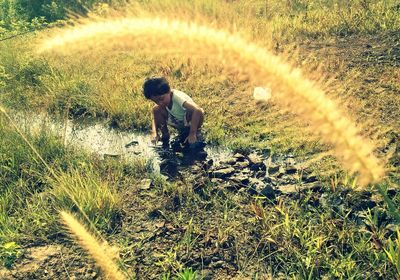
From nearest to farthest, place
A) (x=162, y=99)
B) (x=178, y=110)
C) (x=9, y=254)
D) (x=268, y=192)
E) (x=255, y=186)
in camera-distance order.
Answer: (x=9, y=254)
(x=268, y=192)
(x=255, y=186)
(x=162, y=99)
(x=178, y=110)

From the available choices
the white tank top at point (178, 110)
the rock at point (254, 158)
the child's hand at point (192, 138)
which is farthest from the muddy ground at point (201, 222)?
the white tank top at point (178, 110)

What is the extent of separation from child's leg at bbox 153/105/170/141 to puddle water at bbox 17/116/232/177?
0.16 meters

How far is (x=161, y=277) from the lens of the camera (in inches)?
104

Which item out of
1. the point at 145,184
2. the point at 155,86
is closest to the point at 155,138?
the point at 155,86

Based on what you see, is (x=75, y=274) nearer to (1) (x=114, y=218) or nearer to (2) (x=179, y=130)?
(1) (x=114, y=218)

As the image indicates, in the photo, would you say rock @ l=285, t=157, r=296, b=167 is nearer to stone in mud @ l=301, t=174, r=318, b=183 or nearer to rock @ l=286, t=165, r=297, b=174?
rock @ l=286, t=165, r=297, b=174

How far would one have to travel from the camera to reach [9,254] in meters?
2.86

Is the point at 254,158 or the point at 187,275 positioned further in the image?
the point at 254,158

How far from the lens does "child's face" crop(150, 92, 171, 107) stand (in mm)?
3927

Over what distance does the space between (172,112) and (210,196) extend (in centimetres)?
128

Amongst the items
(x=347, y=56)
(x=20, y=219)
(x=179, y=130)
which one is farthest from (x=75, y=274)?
(x=347, y=56)

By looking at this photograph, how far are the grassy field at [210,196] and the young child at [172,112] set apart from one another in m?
0.24

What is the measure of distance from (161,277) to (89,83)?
3.56m

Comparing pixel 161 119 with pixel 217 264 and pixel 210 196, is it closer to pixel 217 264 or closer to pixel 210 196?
pixel 210 196
